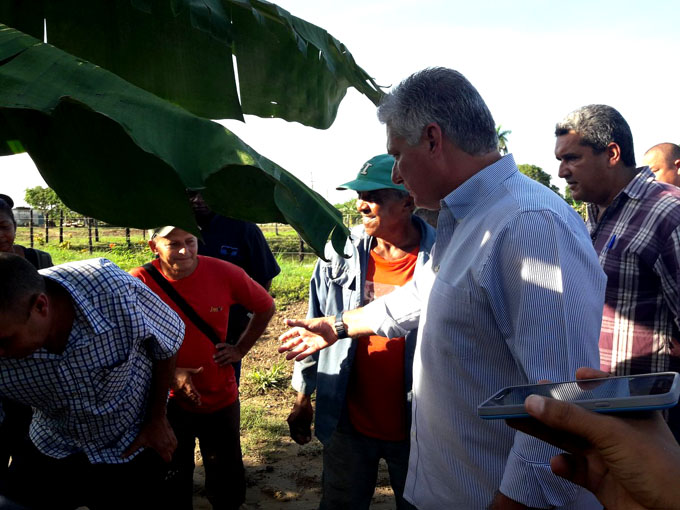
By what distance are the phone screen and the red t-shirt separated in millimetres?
2507

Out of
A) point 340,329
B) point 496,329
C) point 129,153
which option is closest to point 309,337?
point 340,329

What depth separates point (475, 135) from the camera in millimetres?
1999

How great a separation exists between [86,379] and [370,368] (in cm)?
142

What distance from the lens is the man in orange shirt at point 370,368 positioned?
318 centimetres

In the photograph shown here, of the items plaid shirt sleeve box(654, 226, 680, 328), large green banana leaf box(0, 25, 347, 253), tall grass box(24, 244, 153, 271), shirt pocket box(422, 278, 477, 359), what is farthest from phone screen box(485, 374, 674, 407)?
tall grass box(24, 244, 153, 271)

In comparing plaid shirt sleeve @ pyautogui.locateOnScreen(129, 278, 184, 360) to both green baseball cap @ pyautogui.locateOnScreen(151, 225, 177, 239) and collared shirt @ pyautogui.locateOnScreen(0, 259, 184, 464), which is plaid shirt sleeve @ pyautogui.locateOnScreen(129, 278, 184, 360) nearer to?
collared shirt @ pyautogui.locateOnScreen(0, 259, 184, 464)

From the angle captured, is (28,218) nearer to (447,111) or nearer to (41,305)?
(41,305)

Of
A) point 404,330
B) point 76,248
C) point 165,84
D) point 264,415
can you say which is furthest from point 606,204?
point 76,248

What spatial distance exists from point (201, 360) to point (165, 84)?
1.68 m

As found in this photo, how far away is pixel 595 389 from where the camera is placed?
3.73ft

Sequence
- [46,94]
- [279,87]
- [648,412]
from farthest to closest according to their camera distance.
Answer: [279,87] → [46,94] → [648,412]

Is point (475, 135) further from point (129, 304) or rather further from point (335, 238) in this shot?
point (129, 304)

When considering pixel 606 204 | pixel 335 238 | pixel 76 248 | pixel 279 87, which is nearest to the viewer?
pixel 335 238

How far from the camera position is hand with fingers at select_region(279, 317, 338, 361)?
2.93 meters
